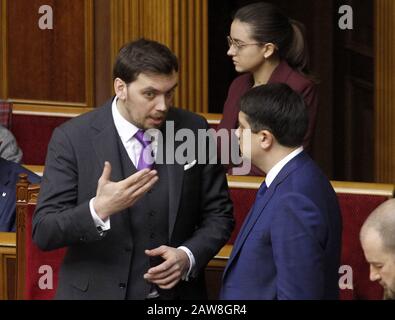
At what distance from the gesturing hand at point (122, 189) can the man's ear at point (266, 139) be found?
13.3 inches

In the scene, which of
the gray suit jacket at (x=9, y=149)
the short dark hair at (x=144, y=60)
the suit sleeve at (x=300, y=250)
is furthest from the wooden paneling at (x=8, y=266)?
the suit sleeve at (x=300, y=250)

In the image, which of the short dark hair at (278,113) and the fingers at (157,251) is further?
the fingers at (157,251)

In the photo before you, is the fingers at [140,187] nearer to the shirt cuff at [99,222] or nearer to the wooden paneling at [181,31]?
the shirt cuff at [99,222]

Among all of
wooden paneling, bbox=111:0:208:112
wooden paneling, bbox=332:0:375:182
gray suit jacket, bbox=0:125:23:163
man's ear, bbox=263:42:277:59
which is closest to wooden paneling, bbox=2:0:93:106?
wooden paneling, bbox=111:0:208:112

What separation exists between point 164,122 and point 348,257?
126 centimetres

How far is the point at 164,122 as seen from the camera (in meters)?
4.44

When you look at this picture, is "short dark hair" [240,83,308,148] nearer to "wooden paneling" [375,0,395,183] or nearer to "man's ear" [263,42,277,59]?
"man's ear" [263,42,277,59]

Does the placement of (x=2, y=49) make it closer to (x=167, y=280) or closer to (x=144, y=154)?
(x=144, y=154)

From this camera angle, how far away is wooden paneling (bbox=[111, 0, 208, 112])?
6789 millimetres

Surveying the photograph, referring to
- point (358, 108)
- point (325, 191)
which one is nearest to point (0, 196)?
point (325, 191)

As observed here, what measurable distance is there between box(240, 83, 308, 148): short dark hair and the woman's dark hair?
1609 millimetres

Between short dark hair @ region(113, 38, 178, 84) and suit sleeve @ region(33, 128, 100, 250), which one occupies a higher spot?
short dark hair @ region(113, 38, 178, 84)

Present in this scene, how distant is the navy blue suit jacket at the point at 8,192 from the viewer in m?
5.71

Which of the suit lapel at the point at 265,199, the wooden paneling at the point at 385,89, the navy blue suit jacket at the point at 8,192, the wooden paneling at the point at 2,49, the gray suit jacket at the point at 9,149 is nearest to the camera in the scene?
the suit lapel at the point at 265,199
